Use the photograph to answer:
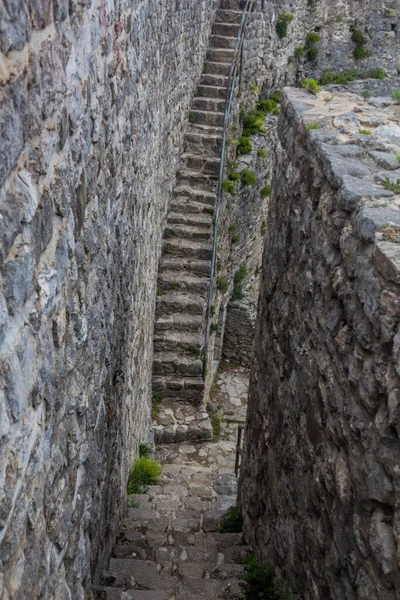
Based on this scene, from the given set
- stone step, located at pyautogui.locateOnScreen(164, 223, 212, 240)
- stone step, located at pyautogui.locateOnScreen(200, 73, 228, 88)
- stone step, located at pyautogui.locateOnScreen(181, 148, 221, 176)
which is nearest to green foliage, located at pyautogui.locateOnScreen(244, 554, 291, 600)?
stone step, located at pyautogui.locateOnScreen(164, 223, 212, 240)

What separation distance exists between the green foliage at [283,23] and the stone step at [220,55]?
6.39ft

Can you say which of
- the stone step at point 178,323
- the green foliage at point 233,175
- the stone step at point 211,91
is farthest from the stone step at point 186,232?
the stone step at point 211,91

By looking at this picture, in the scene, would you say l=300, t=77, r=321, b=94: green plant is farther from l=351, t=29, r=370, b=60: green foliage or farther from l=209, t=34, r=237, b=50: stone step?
l=351, t=29, r=370, b=60: green foliage

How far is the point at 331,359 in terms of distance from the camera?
9.51 feet

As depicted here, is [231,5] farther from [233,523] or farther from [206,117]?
[233,523]

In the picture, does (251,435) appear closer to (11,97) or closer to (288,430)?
(288,430)

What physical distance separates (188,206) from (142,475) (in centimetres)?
403

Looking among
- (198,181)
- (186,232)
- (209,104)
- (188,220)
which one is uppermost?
(209,104)

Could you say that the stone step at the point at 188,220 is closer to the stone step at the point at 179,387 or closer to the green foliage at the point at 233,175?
the green foliage at the point at 233,175

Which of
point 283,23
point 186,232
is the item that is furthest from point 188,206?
point 283,23

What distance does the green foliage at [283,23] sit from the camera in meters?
11.9

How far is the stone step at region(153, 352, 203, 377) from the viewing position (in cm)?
787

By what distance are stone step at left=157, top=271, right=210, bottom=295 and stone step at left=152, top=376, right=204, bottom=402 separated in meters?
1.17

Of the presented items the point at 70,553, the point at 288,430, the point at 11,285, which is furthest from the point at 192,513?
the point at 11,285
